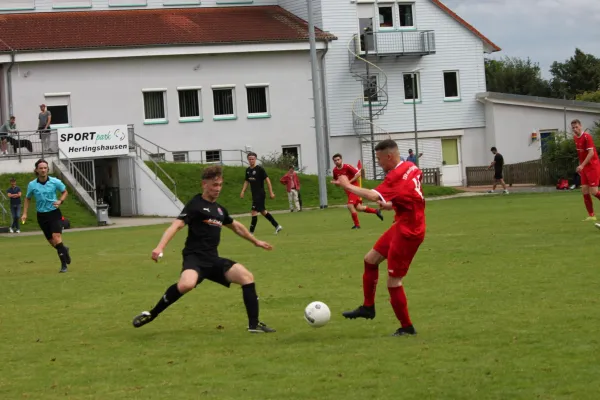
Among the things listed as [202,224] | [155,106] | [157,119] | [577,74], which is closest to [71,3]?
[155,106]

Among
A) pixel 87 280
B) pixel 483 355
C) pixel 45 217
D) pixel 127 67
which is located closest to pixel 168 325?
pixel 483 355

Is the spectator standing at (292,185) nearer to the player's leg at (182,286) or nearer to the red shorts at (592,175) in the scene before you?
the red shorts at (592,175)

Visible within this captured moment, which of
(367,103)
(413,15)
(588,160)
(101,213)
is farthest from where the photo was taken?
(413,15)

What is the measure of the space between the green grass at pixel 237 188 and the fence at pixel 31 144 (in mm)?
4453

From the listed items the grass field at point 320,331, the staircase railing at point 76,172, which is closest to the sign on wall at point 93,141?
the staircase railing at point 76,172

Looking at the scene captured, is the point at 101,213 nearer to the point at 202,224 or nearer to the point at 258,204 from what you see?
the point at 258,204

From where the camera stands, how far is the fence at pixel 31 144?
4278 centimetres

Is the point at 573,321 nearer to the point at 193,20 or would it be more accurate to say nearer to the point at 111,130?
the point at 111,130

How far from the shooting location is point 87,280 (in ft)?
58.1

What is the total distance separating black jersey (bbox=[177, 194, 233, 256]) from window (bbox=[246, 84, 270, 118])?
42866 mm

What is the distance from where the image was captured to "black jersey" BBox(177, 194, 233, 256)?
11359 millimetres

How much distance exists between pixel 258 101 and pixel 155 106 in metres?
5.33

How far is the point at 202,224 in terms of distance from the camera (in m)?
11.4

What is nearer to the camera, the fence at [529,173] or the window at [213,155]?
the fence at [529,173]
